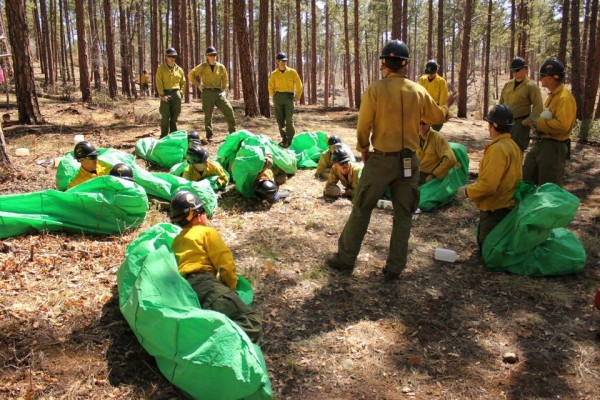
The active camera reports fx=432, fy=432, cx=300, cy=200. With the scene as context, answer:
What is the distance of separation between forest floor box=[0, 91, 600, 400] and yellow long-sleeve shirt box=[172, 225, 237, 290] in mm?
576

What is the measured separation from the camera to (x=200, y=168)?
6.47 meters

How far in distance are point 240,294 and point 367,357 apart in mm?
1107

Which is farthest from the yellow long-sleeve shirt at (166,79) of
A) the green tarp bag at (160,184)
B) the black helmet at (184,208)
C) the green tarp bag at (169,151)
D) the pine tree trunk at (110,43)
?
the pine tree trunk at (110,43)

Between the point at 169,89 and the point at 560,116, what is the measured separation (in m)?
7.14

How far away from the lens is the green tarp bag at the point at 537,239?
153 inches

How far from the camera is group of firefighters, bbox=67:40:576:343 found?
3283 millimetres

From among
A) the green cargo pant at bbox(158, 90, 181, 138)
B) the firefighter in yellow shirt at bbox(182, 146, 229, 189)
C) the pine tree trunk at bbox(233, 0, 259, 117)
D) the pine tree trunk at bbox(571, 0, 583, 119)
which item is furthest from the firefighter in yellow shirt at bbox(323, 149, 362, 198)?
the pine tree trunk at bbox(571, 0, 583, 119)

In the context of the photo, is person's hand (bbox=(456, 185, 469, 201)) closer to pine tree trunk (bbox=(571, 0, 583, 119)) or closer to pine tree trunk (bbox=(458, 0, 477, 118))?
pine tree trunk (bbox=(571, 0, 583, 119))

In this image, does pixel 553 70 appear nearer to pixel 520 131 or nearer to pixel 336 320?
pixel 520 131

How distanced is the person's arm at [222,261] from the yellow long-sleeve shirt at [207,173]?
3357 millimetres

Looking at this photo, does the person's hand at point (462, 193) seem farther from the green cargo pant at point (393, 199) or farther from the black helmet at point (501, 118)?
the green cargo pant at point (393, 199)

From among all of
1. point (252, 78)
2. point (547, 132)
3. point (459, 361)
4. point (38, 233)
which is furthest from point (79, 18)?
point (459, 361)

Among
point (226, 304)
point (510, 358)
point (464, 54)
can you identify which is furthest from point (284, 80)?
point (464, 54)

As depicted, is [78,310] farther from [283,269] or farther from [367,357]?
[367,357]
